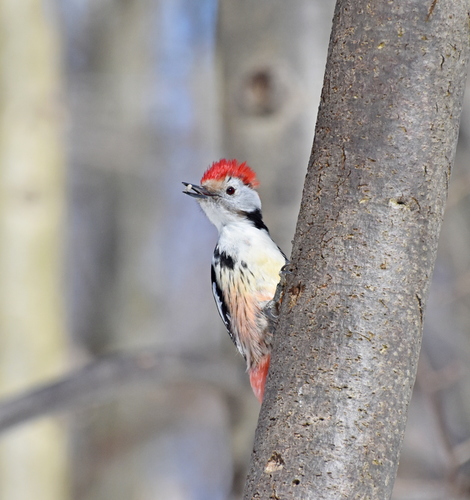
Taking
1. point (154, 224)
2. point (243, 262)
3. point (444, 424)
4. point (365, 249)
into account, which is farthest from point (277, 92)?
point (154, 224)

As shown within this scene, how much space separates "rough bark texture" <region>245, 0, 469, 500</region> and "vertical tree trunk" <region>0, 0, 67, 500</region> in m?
4.46

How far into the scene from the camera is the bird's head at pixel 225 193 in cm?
333

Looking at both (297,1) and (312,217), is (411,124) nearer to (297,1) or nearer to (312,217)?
(312,217)

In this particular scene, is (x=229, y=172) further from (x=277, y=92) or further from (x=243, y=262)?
(x=277, y=92)

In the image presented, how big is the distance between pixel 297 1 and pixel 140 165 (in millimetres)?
3621

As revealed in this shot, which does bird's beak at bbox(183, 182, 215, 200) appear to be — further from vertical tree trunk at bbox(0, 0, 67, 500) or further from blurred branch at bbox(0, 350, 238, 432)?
vertical tree trunk at bbox(0, 0, 67, 500)

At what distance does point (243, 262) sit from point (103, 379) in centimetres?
126

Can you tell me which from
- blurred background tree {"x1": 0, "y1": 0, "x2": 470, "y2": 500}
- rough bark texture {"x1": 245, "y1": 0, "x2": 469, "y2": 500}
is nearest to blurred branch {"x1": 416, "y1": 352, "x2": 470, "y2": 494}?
blurred background tree {"x1": 0, "y1": 0, "x2": 470, "y2": 500}

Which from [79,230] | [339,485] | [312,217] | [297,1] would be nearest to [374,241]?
[312,217]

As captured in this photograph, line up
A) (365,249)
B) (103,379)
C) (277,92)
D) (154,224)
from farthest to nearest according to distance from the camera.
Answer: (154,224) < (277,92) < (103,379) < (365,249)

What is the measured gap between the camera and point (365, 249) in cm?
147

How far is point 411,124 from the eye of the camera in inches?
58.7

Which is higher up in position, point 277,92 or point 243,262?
point 277,92

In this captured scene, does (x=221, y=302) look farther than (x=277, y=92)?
No
